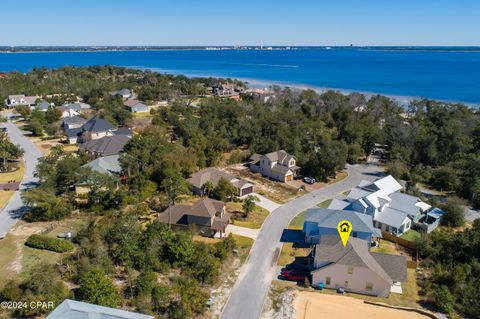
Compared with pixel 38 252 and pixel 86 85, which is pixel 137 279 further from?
pixel 86 85

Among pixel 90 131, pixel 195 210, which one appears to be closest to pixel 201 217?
pixel 195 210

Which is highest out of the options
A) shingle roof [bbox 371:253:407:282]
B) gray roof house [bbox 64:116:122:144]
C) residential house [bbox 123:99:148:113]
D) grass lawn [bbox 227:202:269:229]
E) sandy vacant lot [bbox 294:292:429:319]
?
residential house [bbox 123:99:148:113]

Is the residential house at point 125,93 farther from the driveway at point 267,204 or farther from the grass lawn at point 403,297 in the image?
the grass lawn at point 403,297

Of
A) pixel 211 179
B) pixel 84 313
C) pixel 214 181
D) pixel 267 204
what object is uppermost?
pixel 84 313

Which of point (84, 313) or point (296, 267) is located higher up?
point (84, 313)

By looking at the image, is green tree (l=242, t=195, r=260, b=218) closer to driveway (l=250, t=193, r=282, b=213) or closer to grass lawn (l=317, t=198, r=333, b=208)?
driveway (l=250, t=193, r=282, b=213)

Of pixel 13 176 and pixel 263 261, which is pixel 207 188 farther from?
pixel 13 176

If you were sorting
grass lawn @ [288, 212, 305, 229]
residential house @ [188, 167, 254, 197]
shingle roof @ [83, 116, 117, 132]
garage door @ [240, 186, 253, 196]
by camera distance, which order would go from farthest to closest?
shingle roof @ [83, 116, 117, 132] → garage door @ [240, 186, 253, 196] → residential house @ [188, 167, 254, 197] → grass lawn @ [288, 212, 305, 229]

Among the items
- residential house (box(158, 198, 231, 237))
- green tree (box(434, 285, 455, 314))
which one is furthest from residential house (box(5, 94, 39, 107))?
green tree (box(434, 285, 455, 314))
